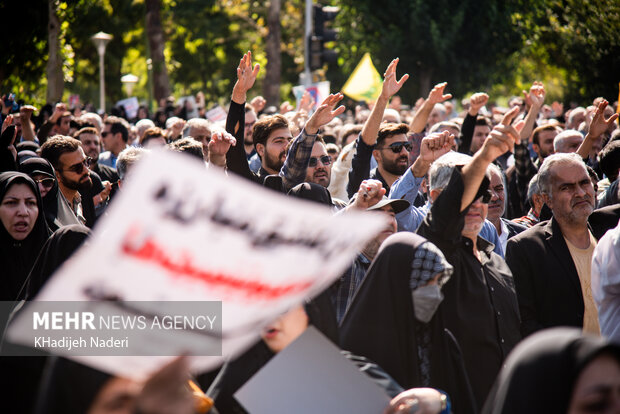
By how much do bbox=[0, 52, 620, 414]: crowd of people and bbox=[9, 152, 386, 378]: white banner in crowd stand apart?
0.19 meters

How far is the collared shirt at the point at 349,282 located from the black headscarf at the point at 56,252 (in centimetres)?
129

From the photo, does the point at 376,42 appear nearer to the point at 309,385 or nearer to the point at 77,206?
the point at 77,206

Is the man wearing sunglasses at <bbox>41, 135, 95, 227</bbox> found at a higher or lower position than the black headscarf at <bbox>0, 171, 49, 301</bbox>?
lower

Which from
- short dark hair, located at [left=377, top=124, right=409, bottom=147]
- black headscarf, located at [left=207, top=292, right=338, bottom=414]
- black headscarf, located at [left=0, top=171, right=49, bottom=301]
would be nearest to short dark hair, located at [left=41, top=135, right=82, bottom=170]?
black headscarf, located at [left=0, top=171, right=49, bottom=301]

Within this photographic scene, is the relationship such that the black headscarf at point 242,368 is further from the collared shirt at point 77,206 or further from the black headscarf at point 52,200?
the collared shirt at point 77,206

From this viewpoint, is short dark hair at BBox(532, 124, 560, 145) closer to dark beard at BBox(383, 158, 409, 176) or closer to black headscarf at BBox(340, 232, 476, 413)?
dark beard at BBox(383, 158, 409, 176)

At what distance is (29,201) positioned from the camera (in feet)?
15.5

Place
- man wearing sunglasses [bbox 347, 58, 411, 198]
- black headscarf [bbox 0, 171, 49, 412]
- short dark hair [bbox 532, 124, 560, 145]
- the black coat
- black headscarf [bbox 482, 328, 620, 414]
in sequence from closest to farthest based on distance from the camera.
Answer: black headscarf [bbox 482, 328, 620, 414] < the black coat < black headscarf [bbox 0, 171, 49, 412] < man wearing sunglasses [bbox 347, 58, 411, 198] < short dark hair [bbox 532, 124, 560, 145]

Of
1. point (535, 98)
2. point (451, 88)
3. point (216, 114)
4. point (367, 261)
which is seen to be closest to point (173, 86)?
point (451, 88)

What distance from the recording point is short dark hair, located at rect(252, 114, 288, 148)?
637cm

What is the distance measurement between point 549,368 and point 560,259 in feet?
7.92

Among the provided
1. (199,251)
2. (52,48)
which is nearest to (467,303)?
(199,251)

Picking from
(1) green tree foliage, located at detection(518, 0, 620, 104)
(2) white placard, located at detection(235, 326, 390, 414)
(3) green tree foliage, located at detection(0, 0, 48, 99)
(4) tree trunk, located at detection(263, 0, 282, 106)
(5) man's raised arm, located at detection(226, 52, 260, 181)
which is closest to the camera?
(2) white placard, located at detection(235, 326, 390, 414)

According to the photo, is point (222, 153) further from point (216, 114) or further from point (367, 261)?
point (216, 114)
